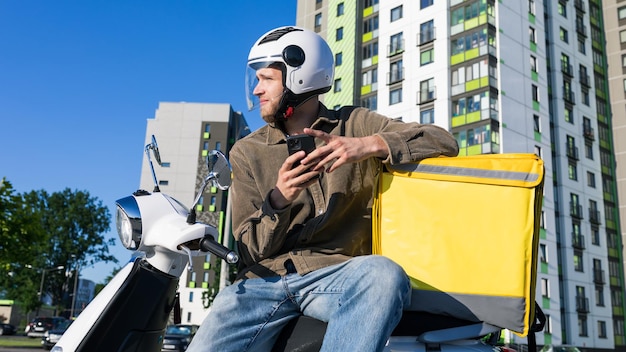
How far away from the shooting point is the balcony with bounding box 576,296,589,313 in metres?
37.3

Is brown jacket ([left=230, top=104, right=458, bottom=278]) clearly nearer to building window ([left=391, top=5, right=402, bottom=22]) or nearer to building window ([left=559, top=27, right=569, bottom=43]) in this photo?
building window ([left=391, top=5, right=402, bottom=22])

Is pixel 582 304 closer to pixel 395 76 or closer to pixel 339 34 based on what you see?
pixel 395 76

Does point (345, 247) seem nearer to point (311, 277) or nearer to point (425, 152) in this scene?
point (311, 277)

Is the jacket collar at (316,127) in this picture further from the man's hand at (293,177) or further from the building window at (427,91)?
the building window at (427,91)

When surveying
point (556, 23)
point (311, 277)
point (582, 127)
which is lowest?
point (311, 277)

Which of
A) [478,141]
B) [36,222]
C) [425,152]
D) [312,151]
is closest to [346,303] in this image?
[312,151]

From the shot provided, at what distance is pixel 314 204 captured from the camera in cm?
212

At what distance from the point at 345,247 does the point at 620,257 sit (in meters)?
46.9

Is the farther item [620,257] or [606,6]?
[606,6]

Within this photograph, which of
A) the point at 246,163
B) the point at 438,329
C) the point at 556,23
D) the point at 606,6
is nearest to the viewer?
the point at 438,329

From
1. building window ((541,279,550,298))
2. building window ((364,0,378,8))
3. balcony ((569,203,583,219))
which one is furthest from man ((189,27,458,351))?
building window ((364,0,378,8))

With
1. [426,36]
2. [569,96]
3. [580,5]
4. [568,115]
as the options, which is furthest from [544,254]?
[580,5]

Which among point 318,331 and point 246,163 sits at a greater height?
point 246,163

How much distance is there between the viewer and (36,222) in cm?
2097
